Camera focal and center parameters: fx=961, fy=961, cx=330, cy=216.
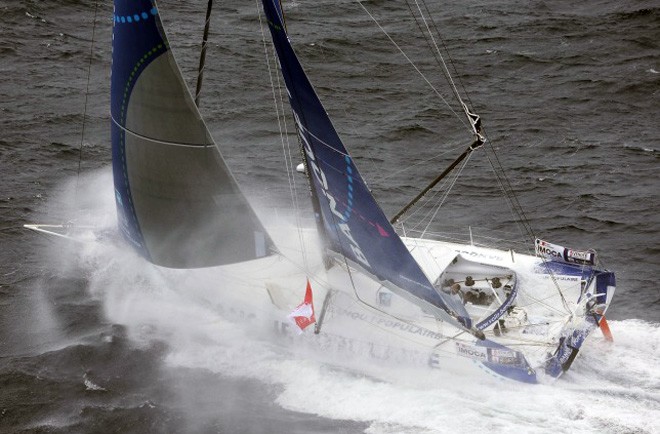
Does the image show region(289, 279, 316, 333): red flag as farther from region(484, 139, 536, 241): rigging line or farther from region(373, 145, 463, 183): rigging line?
region(373, 145, 463, 183): rigging line

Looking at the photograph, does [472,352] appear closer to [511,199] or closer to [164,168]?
[164,168]

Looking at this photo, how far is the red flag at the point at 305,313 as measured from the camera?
52.5 ft

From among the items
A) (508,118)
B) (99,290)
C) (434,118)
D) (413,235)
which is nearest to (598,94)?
(508,118)

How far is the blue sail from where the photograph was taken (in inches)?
559

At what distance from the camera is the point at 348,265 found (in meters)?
17.2

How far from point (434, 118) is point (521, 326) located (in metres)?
11.9

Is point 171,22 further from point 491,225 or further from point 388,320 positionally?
point 388,320

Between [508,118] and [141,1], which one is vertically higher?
[141,1]

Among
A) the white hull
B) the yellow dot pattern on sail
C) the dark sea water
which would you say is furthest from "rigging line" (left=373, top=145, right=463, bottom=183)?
the yellow dot pattern on sail

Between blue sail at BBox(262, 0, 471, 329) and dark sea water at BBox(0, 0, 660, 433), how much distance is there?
1.60 m

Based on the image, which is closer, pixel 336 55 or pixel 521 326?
pixel 521 326

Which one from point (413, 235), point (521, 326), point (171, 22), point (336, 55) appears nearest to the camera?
point (521, 326)

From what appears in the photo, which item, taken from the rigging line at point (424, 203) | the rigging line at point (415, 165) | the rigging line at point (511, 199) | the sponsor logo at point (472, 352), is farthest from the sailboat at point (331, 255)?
the rigging line at point (415, 165)

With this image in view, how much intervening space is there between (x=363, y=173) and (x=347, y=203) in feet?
30.0
